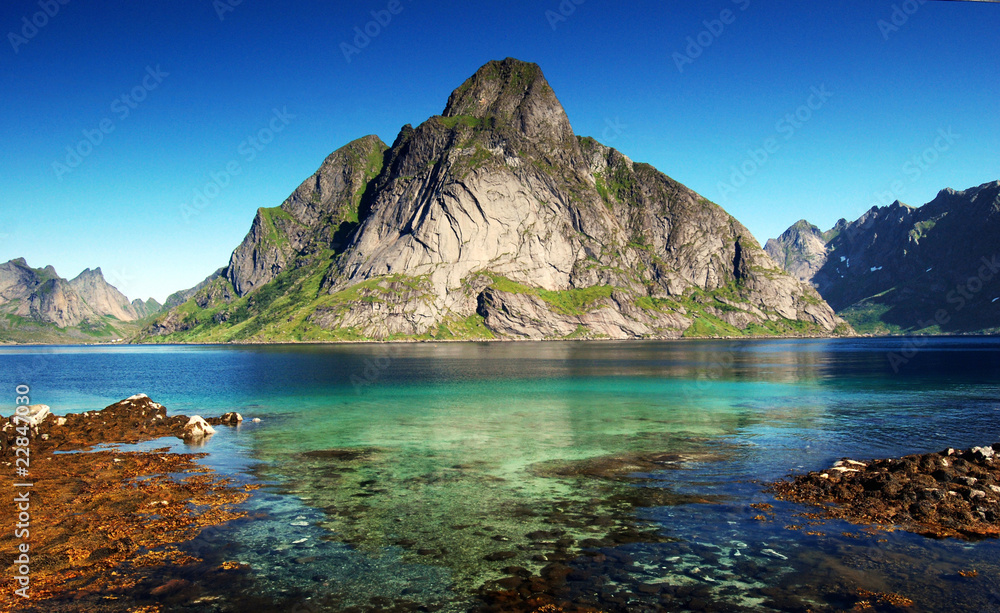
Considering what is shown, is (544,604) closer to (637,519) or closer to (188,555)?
(637,519)

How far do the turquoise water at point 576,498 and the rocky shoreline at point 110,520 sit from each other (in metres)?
1.46

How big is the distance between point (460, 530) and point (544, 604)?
681 centimetres

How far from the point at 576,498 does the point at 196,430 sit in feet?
106

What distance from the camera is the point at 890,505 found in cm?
2267

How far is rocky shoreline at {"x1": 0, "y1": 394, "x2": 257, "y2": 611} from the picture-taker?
15188mm

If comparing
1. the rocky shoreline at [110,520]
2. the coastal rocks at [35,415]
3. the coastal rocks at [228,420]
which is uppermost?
the coastal rocks at [35,415]

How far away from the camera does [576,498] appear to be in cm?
2488

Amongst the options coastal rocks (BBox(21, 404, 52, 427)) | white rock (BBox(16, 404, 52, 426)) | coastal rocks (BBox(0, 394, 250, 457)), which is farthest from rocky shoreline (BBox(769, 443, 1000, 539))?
coastal rocks (BBox(21, 404, 52, 427))

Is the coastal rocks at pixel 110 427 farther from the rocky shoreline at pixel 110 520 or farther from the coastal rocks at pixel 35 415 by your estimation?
the rocky shoreline at pixel 110 520

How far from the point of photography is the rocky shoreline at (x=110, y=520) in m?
15.2

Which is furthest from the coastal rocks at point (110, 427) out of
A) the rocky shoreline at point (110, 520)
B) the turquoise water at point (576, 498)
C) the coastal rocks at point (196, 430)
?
the turquoise water at point (576, 498)

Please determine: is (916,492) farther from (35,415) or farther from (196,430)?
(35,415)

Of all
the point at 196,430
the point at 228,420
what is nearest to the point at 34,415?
the point at 228,420

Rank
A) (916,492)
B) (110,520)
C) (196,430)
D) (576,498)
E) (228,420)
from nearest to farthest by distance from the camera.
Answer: (110,520) < (916,492) < (576,498) < (196,430) < (228,420)
